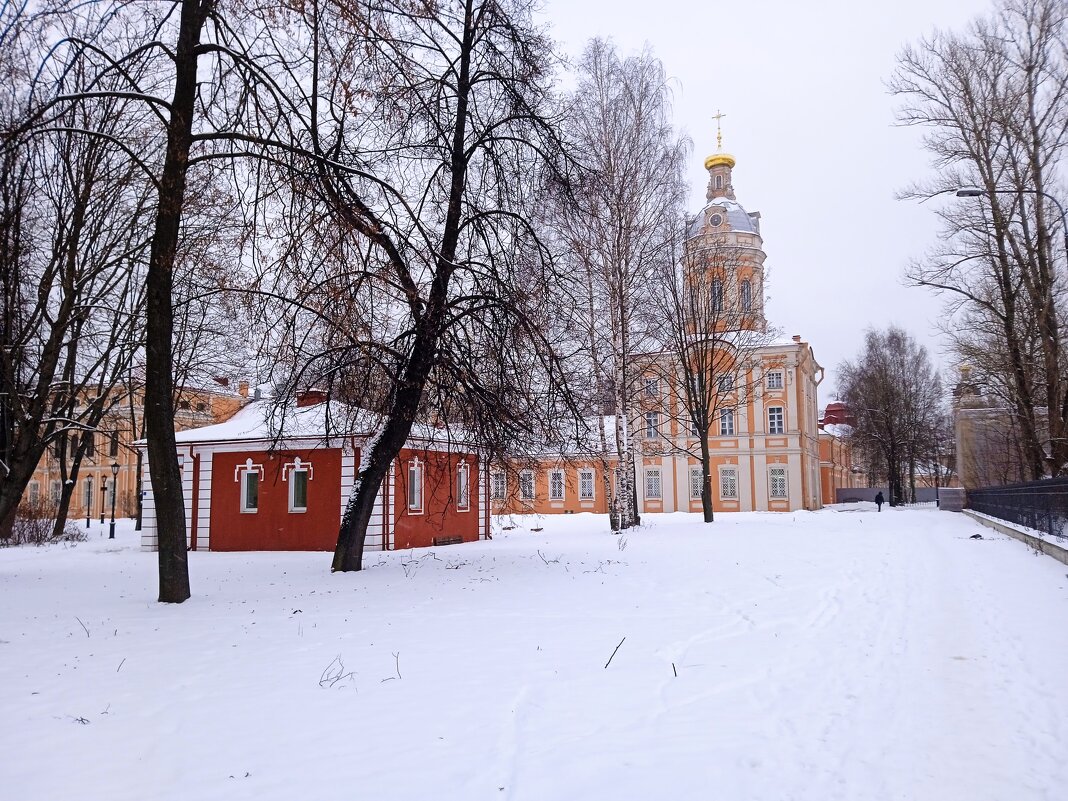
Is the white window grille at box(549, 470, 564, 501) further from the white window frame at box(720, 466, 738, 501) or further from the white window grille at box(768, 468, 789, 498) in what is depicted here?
the white window grille at box(768, 468, 789, 498)

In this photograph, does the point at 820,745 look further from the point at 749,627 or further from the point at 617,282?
the point at 617,282

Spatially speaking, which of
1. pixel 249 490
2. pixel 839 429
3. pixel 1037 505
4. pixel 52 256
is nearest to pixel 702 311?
pixel 1037 505

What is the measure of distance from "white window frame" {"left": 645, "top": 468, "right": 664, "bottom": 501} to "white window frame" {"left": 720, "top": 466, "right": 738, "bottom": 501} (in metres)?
3.76

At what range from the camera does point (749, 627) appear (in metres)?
9.08

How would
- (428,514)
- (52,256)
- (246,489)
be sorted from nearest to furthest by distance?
1. (52,256)
2. (428,514)
3. (246,489)

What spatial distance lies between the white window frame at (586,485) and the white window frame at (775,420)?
1144 cm

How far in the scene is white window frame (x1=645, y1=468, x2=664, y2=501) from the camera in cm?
5141

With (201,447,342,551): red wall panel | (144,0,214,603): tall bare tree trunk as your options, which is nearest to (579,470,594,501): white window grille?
(201,447,342,551): red wall panel

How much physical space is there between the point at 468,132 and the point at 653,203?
40.3 ft

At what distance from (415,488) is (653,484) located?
2984 centimetres

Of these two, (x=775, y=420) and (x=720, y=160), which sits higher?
(x=720, y=160)

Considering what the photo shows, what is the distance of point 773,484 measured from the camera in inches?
1977

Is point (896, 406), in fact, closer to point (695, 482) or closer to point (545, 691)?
point (695, 482)

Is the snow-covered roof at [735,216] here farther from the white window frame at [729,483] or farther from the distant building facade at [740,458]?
the white window frame at [729,483]
